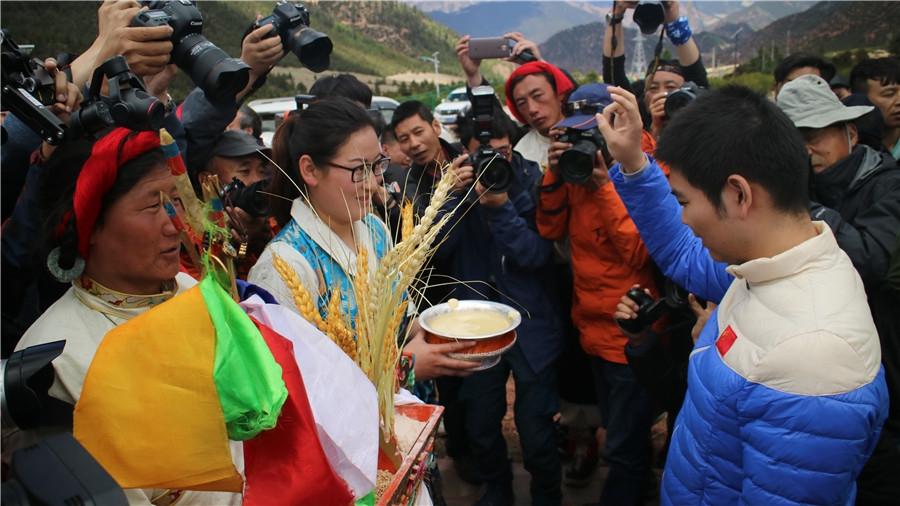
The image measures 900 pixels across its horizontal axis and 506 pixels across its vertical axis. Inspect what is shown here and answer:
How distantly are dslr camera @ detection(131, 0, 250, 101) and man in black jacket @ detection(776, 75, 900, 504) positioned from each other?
184 centimetres

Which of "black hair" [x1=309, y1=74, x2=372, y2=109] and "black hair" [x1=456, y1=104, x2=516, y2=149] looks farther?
"black hair" [x1=309, y1=74, x2=372, y2=109]

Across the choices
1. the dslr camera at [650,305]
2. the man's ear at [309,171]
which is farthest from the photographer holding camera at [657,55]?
the man's ear at [309,171]

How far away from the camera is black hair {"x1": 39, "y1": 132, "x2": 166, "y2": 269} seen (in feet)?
4.39

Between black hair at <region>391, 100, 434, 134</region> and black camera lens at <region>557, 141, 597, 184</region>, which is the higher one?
black camera lens at <region>557, 141, 597, 184</region>

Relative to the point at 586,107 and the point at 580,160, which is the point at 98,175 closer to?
the point at 580,160

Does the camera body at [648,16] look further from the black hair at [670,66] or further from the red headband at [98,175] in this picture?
the red headband at [98,175]

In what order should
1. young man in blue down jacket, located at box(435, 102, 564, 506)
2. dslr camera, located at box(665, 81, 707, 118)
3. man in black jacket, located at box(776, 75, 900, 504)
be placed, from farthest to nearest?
1. young man in blue down jacket, located at box(435, 102, 564, 506)
2. dslr camera, located at box(665, 81, 707, 118)
3. man in black jacket, located at box(776, 75, 900, 504)

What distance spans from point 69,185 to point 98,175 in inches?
7.5

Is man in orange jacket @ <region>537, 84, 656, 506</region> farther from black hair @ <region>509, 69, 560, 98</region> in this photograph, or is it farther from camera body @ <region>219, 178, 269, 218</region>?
camera body @ <region>219, 178, 269, 218</region>

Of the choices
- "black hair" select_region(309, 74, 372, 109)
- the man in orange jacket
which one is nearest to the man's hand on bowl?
the man in orange jacket

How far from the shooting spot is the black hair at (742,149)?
1.43 metres

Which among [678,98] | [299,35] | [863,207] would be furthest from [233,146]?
[863,207]

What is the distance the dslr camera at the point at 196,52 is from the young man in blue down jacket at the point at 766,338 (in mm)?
1144

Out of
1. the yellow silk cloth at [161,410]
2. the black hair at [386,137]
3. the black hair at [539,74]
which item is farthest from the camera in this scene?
the black hair at [386,137]
